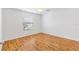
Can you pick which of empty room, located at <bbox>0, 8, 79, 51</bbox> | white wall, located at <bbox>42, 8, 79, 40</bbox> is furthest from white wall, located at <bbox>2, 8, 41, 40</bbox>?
white wall, located at <bbox>42, 8, 79, 40</bbox>

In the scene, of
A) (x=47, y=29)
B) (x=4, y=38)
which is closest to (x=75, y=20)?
(x=47, y=29)

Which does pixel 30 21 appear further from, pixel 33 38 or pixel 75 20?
pixel 75 20

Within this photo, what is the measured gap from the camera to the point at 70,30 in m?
1.47

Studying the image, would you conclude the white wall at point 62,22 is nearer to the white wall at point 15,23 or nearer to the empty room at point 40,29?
the empty room at point 40,29

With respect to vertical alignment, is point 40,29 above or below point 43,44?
above

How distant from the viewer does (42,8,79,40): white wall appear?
1.46 m

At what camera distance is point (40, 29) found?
1.50 m

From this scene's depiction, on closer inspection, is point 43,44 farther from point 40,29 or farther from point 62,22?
point 62,22

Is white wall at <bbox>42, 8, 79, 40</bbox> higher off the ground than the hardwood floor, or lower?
higher

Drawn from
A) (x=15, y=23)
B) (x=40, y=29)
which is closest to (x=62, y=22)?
(x=40, y=29)

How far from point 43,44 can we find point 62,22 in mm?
383

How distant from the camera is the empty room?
146 centimetres

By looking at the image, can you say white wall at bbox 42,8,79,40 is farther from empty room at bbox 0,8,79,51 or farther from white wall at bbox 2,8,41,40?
white wall at bbox 2,8,41,40
